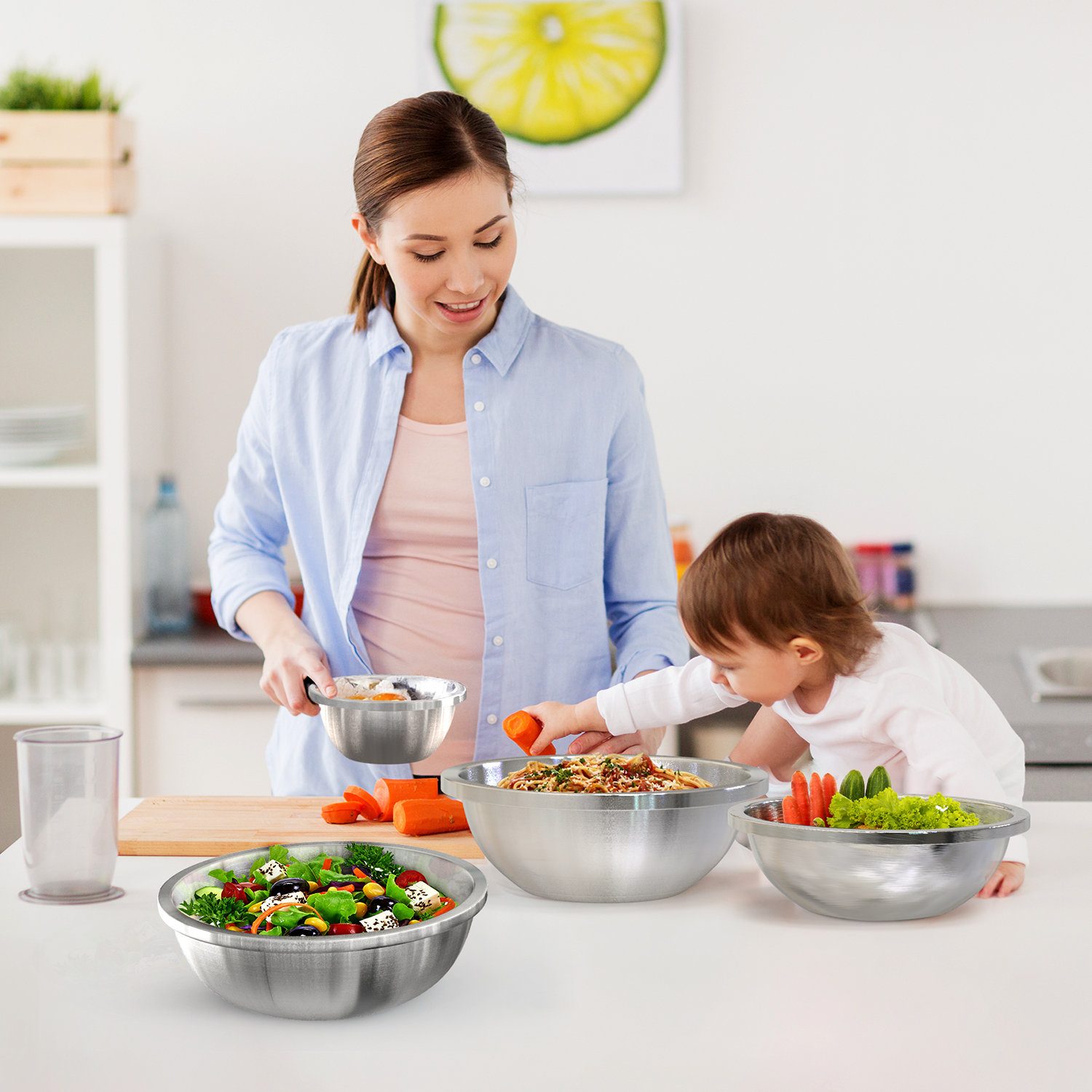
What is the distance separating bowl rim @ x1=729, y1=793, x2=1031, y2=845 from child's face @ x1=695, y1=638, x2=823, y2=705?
0.65ft

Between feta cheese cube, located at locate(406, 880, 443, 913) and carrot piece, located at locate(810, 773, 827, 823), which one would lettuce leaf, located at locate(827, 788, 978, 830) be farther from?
feta cheese cube, located at locate(406, 880, 443, 913)

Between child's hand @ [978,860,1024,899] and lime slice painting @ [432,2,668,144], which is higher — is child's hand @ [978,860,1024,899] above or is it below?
below

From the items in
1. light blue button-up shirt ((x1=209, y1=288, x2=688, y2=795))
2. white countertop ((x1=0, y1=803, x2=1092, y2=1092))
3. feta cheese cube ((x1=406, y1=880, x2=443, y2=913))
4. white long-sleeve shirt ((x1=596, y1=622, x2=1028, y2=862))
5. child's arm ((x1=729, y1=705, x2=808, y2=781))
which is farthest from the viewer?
light blue button-up shirt ((x1=209, y1=288, x2=688, y2=795))

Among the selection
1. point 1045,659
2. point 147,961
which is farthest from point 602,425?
point 1045,659

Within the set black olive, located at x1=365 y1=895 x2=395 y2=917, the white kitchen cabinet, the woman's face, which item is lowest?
the white kitchen cabinet

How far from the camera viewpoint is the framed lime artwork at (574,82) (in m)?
2.77

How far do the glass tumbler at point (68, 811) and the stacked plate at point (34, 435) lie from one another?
163cm

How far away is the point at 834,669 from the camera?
3.96 feet

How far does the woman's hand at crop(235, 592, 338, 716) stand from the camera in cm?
137

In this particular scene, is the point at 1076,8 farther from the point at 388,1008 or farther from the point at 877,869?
the point at 388,1008

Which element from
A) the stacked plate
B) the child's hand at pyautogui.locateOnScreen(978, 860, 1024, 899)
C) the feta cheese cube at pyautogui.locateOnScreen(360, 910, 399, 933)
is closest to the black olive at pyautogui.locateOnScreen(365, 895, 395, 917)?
the feta cheese cube at pyautogui.locateOnScreen(360, 910, 399, 933)

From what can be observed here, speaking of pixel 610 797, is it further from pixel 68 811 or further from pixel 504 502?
pixel 504 502

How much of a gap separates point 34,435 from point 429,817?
5.59ft

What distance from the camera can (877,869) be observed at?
981 millimetres
